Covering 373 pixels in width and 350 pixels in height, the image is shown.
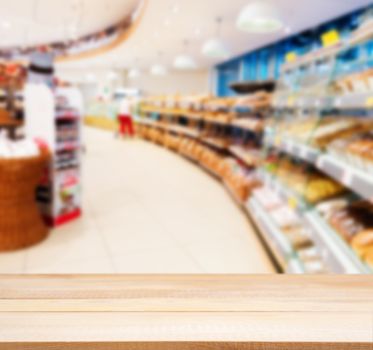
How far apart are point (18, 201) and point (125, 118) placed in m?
8.98

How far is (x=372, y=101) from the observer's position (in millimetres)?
1730

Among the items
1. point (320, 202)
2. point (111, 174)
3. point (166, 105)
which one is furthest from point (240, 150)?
point (166, 105)

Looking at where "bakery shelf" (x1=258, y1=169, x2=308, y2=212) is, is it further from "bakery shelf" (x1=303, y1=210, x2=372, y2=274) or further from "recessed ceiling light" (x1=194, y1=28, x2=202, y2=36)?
"recessed ceiling light" (x1=194, y1=28, x2=202, y2=36)

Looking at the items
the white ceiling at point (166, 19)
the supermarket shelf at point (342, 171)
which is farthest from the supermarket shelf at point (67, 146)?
the white ceiling at point (166, 19)

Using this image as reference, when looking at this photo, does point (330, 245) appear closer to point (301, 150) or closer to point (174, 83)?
point (301, 150)

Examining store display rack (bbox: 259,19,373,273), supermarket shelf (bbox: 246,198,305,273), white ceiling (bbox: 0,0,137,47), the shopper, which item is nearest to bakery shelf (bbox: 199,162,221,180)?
store display rack (bbox: 259,19,373,273)

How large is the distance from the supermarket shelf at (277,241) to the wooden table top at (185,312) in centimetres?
165

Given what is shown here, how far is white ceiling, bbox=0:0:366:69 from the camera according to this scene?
6.43 m

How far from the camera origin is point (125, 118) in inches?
455

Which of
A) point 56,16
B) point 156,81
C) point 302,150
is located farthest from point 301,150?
point 156,81

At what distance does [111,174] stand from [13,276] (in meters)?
5.16

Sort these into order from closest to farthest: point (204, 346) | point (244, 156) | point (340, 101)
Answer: point (204, 346)
point (340, 101)
point (244, 156)

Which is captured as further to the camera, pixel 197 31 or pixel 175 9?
pixel 197 31

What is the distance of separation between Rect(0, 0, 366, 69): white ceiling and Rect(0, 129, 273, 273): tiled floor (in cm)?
340
